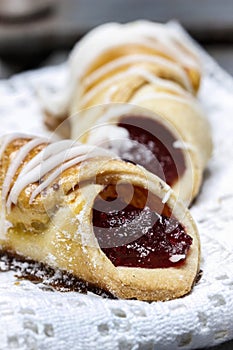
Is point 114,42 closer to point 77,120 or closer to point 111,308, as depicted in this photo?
point 77,120

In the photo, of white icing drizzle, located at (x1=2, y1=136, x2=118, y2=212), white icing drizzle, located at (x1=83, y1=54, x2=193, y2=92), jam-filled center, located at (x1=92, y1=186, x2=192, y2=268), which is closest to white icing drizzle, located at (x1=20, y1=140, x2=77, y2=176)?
white icing drizzle, located at (x1=2, y1=136, x2=118, y2=212)

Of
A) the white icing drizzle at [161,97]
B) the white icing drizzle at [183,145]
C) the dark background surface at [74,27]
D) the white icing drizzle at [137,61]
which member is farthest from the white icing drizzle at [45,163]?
the dark background surface at [74,27]

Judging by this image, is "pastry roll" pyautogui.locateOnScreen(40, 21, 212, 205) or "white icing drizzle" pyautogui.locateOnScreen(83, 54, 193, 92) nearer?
"pastry roll" pyautogui.locateOnScreen(40, 21, 212, 205)

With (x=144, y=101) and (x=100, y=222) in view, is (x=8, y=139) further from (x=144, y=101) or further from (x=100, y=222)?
(x=144, y=101)

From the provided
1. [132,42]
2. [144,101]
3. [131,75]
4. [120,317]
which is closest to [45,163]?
[120,317]

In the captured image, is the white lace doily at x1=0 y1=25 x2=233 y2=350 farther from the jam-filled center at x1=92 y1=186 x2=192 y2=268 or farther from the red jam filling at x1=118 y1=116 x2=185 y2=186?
the red jam filling at x1=118 y1=116 x2=185 y2=186
